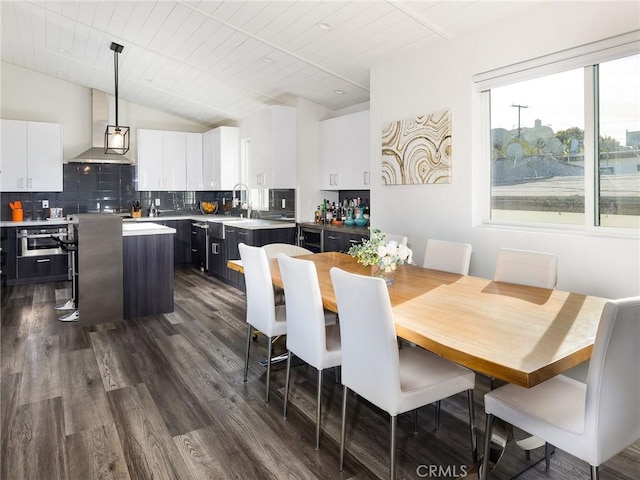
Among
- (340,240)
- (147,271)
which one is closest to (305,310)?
(340,240)

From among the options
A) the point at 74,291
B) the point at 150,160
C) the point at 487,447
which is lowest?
the point at 487,447

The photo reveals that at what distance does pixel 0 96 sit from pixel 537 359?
7.82 metres

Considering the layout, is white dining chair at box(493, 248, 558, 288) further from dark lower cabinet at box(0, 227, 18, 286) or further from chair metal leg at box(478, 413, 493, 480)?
dark lower cabinet at box(0, 227, 18, 286)

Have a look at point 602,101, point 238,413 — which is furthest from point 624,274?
point 238,413

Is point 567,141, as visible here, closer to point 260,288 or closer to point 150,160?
point 260,288

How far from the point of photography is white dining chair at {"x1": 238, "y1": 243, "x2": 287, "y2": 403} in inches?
107

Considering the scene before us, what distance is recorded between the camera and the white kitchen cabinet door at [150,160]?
734 cm

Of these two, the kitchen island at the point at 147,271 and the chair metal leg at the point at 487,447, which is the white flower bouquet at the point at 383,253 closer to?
the chair metal leg at the point at 487,447

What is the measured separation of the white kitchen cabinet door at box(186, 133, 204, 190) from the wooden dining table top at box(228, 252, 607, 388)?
5.51m

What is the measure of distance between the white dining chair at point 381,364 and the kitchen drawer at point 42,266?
5790mm

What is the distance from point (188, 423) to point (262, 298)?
825mm

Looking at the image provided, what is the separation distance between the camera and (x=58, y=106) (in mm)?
6957

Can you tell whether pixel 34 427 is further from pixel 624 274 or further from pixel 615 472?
pixel 624 274

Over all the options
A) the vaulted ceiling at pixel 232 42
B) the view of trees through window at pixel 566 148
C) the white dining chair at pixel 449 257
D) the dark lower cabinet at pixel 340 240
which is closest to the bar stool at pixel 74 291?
the vaulted ceiling at pixel 232 42
